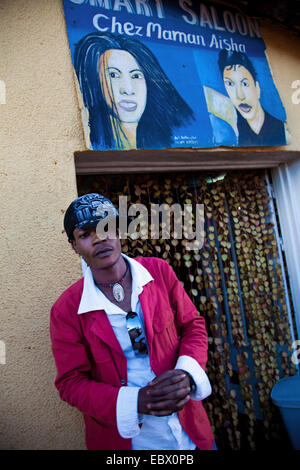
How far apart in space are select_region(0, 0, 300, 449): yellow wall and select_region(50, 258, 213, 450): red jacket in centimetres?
41

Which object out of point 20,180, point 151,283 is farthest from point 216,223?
point 20,180

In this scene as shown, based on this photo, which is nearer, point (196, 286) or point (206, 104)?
point (206, 104)

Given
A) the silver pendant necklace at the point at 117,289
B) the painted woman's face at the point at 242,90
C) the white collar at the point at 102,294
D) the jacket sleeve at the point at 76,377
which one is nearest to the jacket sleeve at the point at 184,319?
the white collar at the point at 102,294

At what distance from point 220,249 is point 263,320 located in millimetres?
840

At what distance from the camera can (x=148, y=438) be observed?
5.45 feet

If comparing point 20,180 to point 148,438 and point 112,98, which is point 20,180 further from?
point 148,438

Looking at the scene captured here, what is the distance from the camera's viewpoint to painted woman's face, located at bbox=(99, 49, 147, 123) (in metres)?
2.46

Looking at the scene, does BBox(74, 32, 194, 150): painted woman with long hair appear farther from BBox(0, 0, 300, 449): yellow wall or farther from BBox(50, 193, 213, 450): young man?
BBox(50, 193, 213, 450): young man

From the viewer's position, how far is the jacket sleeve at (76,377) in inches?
58.7

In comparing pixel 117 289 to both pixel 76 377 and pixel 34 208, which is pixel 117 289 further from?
pixel 34 208

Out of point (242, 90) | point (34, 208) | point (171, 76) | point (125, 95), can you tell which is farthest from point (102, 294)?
point (242, 90)

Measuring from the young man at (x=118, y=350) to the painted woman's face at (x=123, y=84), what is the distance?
107 cm

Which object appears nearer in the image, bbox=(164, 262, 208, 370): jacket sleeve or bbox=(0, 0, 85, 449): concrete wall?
bbox=(164, 262, 208, 370): jacket sleeve

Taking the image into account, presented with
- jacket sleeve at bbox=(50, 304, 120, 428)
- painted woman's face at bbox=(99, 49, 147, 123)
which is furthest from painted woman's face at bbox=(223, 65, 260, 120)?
jacket sleeve at bbox=(50, 304, 120, 428)
